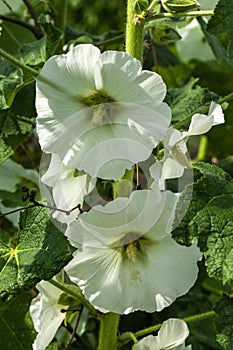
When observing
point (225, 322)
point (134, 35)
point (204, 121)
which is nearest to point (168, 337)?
point (225, 322)

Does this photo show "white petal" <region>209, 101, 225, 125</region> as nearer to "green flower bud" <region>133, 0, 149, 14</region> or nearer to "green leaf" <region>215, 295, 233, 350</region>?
"green flower bud" <region>133, 0, 149, 14</region>

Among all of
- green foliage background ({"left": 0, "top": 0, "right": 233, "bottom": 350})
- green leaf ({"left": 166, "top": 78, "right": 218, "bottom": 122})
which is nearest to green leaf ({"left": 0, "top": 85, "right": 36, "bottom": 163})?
green foliage background ({"left": 0, "top": 0, "right": 233, "bottom": 350})

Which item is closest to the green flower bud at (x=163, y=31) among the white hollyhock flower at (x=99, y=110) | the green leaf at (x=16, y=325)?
the white hollyhock flower at (x=99, y=110)

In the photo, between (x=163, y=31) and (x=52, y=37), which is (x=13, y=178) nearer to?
(x=52, y=37)

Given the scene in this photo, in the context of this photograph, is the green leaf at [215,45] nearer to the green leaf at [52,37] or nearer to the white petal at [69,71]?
the green leaf at [52,37]

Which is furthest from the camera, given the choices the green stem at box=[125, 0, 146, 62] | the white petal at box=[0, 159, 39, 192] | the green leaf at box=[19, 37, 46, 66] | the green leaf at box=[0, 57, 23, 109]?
the white petal at box=[0, 159, 39, 192]

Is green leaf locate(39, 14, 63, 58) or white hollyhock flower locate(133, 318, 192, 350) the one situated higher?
green leaf locate(39, 14, 63, 58)

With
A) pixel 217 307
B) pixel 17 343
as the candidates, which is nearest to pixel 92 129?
pixel 217 307
